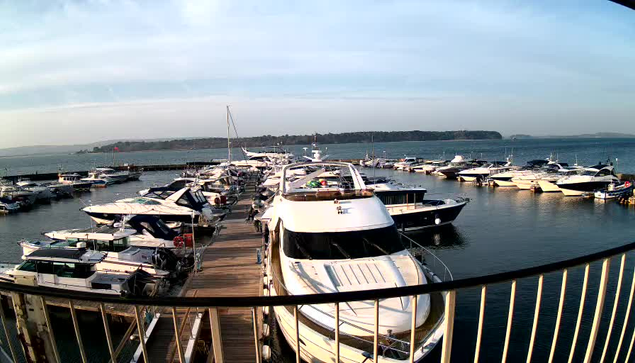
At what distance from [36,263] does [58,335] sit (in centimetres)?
275

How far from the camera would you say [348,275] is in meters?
8.08

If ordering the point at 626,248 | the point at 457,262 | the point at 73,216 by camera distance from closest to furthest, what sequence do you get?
the point at 626,248
the point at 457,262
the point at 73,216

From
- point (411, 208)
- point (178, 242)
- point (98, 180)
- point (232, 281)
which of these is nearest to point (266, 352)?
point (232, 281)

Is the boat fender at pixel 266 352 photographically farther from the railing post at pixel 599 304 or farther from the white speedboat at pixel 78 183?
the white speedboat at pixel 78 183

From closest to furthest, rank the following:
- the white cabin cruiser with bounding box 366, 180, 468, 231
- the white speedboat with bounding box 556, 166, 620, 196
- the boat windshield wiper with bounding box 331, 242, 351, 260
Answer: the boat windshield wiper with bounding box 331, 242, 351, 260
the white cabin cruiser with bounding box 366, 180, 468, 231
the white speedboat with bounding box 556, 166, 620, 196

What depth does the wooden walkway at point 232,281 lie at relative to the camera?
9008 mm

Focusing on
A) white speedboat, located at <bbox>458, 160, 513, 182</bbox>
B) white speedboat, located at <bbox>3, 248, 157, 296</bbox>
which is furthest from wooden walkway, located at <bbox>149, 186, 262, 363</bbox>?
white speedboat, located at <bbox>458, 160, 513, 182</bbox>

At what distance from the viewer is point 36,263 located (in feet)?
45.2

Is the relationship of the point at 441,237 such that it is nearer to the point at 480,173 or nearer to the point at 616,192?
the point at 616,192

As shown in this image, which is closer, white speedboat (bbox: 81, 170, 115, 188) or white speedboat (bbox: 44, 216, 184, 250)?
white speedboat (bbox: 44, 216, 184, 250)

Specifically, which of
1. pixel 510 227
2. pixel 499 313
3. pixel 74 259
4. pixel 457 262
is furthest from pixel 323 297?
pixel 510 227

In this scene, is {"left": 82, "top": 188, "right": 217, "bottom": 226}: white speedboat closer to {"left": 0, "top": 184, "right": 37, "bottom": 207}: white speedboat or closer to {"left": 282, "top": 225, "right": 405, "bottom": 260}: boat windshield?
{"left": 282, "top": 225, "right": 405, "bottom": 260}: boat windshield

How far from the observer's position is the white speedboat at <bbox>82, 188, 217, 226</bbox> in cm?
2319

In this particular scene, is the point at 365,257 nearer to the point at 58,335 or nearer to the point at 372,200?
the point at 372,200
